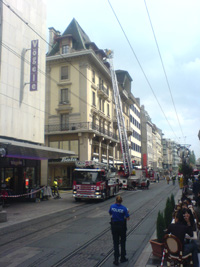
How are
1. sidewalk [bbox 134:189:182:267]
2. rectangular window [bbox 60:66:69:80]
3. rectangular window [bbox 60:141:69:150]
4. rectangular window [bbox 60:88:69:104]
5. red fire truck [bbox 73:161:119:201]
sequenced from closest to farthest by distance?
1. sidewalk [bbox 134:189:182:267]
2. red fire truck [bbox 73:161:119:201]
3. rectangular window [bbox 60:141:69:150]
4. rectangular window [bbox 60:88:69:104]
5. rectangular window [bbox 60:66:69:80]

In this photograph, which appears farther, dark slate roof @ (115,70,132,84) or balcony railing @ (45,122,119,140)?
dark slate roof @ (115,70,132,84)

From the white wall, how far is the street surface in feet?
34.2

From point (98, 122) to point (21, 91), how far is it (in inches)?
737

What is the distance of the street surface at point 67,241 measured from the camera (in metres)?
7.16

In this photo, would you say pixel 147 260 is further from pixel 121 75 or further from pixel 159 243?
pixel 121 75

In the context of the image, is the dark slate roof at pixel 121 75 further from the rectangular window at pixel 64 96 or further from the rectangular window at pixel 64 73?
the rectangular window at pixel 64 96

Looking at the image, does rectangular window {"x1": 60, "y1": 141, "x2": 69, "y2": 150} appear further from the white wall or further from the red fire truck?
the red fire truck

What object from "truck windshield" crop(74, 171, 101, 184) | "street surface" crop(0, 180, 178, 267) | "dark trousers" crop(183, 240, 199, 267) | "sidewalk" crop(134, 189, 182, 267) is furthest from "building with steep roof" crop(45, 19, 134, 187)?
"dark trousers" crop(183, 240, 199, 267)

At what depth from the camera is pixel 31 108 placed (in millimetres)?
24344

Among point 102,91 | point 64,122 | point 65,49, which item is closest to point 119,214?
point 64,122

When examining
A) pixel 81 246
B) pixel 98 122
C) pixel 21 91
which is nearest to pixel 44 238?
pixel 81 246

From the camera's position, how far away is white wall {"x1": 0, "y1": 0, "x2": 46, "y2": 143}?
69.2ft

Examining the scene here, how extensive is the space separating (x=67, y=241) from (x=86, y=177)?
12.1 metres

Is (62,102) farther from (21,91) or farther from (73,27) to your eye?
(21,91)
